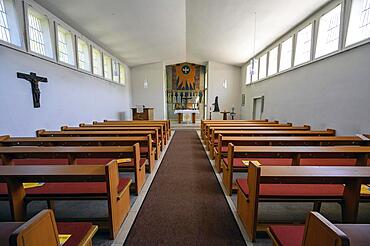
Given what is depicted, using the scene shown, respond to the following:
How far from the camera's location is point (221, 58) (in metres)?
9.77

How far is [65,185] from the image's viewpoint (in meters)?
1.65

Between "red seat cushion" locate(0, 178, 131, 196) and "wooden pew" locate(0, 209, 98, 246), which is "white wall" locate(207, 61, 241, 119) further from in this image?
"wooden pew" locate(0, 209, 98, 246)

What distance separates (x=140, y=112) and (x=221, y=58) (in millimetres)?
4779

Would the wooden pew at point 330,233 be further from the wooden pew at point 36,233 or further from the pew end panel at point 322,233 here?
the wooden pew at point 36,233

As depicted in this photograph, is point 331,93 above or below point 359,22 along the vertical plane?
below

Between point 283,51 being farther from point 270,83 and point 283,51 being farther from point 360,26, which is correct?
point 360,26

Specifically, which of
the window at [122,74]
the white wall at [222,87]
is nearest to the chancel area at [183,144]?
the window at [122,74]

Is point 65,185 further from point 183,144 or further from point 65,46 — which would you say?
point 65,46

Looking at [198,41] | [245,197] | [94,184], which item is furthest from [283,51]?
[94,184]

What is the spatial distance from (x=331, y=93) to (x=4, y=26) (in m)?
6.13

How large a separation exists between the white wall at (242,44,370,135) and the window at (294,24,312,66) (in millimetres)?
253

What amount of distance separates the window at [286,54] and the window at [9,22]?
639 cm

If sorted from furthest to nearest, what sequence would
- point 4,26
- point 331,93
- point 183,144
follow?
point 183,144 < point 331,93 < point 4,26

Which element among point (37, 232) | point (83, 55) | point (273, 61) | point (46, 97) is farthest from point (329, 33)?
point (83, 55)
